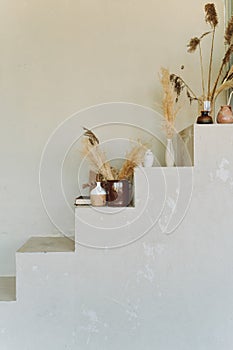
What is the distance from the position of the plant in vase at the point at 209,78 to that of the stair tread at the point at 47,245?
43.4 inches

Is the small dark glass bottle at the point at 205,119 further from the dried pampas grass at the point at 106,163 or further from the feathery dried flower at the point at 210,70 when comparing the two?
the dried pampas grass at the point at 106,163

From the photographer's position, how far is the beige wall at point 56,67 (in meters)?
2.62

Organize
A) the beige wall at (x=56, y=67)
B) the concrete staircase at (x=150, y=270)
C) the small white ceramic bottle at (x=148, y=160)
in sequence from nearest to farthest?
the concrete staircase at (x=150, y=270) < the small white ceramic bottle at (x=148, y=160) < the beige wall at (x=56, y=67)

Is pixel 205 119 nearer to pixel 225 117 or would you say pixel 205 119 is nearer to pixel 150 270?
pixel 225 117

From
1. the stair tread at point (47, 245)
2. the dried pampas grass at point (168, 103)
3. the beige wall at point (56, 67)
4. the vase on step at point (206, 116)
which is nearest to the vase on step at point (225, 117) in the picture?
the vase on step at point (206, 116)

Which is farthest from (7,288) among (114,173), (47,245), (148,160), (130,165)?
(148,160)

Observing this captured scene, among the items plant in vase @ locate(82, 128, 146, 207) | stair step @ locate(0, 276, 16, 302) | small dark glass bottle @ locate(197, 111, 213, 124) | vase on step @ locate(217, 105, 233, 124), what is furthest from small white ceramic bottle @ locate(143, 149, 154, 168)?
stair step @ locate(0, 276, 16, 302)

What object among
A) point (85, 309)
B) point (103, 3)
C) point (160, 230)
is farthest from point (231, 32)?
point (85, 309)

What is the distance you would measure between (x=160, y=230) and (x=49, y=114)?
1.17 m

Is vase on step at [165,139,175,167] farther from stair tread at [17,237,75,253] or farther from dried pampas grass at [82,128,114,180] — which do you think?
stair tread at [17,237,75,253]

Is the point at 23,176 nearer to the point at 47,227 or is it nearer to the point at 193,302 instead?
the point at 47,227

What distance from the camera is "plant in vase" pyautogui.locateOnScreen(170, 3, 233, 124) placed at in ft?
7.43

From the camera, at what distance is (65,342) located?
210cm

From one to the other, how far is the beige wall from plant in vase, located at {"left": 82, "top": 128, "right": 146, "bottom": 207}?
1.25ft
